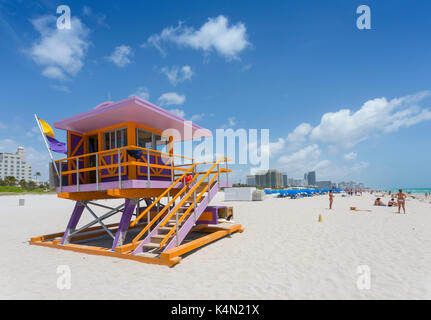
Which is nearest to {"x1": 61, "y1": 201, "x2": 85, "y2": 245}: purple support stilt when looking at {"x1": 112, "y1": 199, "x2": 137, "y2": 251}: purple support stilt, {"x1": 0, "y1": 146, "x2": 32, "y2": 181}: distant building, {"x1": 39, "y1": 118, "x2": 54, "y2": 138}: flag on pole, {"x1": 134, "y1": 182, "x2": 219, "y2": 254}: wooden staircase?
{"x1": 112, "y1": 199, "x2": 137, "y2": 251}: purple support stilt

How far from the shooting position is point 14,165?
192m

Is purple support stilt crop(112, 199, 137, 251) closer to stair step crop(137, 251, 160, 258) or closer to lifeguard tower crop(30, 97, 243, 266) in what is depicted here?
lifeguard tower crop(30, 97, 243, 266)

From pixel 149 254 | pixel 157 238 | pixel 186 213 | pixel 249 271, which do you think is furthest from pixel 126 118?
pixel 249 271

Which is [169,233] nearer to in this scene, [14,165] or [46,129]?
[46,129]

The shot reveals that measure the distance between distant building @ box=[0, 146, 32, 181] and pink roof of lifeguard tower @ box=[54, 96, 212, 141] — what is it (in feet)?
764

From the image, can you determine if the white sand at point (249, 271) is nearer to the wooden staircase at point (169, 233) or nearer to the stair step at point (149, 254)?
the stair step at point (149, 254)

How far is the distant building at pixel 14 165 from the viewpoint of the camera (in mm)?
184250

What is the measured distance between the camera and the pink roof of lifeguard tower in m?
8.55

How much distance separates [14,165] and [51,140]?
239 m

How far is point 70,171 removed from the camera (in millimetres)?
10164
